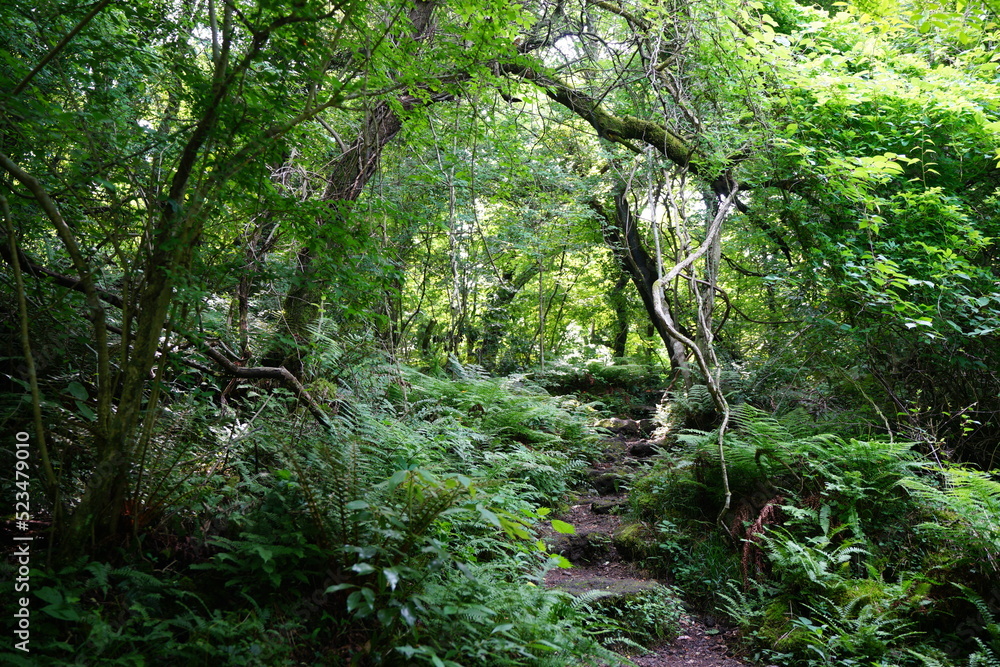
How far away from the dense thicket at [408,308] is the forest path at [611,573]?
304 mm

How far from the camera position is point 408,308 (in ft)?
27.9

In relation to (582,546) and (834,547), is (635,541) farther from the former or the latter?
(834,547)

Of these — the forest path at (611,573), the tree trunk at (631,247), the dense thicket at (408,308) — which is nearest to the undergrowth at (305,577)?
the dense thicket at (408,308)

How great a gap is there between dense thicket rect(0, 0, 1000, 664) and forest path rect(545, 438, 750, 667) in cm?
30

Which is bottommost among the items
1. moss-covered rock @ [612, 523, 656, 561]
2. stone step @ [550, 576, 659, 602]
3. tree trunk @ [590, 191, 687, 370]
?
stone step @ [550, 576, 659, 602]

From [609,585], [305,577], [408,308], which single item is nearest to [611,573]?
[609,585]

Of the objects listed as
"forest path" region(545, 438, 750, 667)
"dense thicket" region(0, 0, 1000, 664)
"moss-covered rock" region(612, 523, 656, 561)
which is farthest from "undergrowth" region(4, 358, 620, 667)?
"moss-covered rock" region(612, 523, 656, 561)

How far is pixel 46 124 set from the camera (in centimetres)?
253

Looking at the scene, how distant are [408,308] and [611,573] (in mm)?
5010

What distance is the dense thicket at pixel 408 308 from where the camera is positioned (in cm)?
262

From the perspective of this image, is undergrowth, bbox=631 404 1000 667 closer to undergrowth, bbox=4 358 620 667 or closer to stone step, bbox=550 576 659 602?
stone step, bbox=550 576 659 602

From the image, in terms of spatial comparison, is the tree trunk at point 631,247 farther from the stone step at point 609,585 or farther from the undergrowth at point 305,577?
the undergrowth at point 305,577

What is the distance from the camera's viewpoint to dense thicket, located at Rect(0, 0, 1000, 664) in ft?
8.58

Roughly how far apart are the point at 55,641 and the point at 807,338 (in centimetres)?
717
